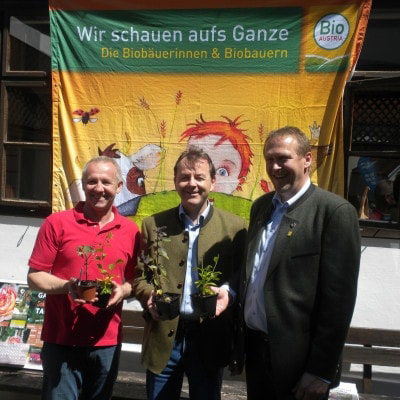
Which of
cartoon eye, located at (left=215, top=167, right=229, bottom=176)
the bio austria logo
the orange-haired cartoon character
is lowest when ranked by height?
cartoon eye, located at (left=215, top=167, right=229, bottom=176)

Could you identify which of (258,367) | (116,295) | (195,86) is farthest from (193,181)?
(195,86)

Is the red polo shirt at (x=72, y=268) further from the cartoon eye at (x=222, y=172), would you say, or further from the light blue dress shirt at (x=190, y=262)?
the cartoon eye at (x=222, y=172)

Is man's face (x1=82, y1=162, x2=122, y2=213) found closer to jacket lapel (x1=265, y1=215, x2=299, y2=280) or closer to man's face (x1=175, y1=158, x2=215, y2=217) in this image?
man's face (x1=175, y1=158, x2=215, y2=217)

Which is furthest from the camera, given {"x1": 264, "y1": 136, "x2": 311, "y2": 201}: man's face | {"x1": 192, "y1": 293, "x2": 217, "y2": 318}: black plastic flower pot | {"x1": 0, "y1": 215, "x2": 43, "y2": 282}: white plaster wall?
{"x1": 0, "y1": 215, "x2": 43, "y2": 282}: white plaster wall

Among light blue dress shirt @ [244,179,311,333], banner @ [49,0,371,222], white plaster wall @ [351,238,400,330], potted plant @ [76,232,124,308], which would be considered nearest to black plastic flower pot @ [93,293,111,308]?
potted plant @ [76,232,124,308]

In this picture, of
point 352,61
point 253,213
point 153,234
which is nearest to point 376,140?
point 352,61

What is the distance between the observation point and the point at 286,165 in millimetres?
2475

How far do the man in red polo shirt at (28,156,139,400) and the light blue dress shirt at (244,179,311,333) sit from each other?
639 millimetres

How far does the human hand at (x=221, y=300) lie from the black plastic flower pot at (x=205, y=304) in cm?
5

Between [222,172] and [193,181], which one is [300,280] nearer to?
[193,181]

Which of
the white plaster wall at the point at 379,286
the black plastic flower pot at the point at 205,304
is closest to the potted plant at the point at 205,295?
the black plastic flower pot at the point at 205,304

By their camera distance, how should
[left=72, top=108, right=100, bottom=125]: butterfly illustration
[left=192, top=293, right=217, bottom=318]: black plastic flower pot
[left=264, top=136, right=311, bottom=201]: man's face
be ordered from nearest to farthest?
[left=264, top=136, right=311, bottom=201]: man's face < [left=192, top=293, right=217, bottom=318]: black plastic flower pot < [left=72, top=108, right=100, bottom=125]: butterfly illustration

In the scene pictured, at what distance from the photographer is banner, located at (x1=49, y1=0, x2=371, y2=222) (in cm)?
430

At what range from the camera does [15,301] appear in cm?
471
